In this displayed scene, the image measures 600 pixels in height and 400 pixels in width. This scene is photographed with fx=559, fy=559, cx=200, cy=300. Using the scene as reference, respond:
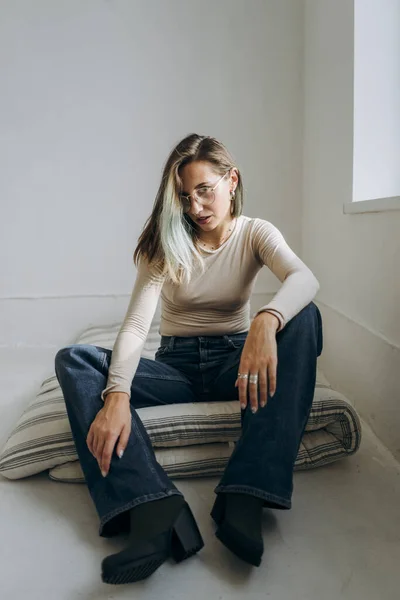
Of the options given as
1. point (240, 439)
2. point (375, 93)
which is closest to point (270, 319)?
point (240, 439)

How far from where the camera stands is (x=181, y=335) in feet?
4.91

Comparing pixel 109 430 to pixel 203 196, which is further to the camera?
pixel 203 196

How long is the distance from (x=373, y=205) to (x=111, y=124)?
4.97 ft

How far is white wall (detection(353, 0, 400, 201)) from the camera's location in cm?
188

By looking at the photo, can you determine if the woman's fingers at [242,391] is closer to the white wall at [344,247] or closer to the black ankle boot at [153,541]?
the black ankle boot at [153,541]

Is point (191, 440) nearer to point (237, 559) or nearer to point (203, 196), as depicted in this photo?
point (237, 559)

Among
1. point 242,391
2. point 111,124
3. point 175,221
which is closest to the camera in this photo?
point 242,391

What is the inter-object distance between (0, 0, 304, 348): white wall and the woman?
135cm

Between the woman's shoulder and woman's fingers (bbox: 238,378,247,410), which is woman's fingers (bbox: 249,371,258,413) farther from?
the woman's shoulder

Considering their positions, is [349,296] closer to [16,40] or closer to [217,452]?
[217,452]

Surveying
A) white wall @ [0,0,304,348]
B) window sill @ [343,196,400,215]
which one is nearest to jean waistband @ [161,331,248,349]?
window sill @ [343,196,400,215]

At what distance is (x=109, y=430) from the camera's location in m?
1.15

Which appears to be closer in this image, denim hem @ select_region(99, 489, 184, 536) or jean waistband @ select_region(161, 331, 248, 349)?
denim hem @ select_region(99, 489, 184, 536)

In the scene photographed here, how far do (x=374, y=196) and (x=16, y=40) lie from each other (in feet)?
6.04
